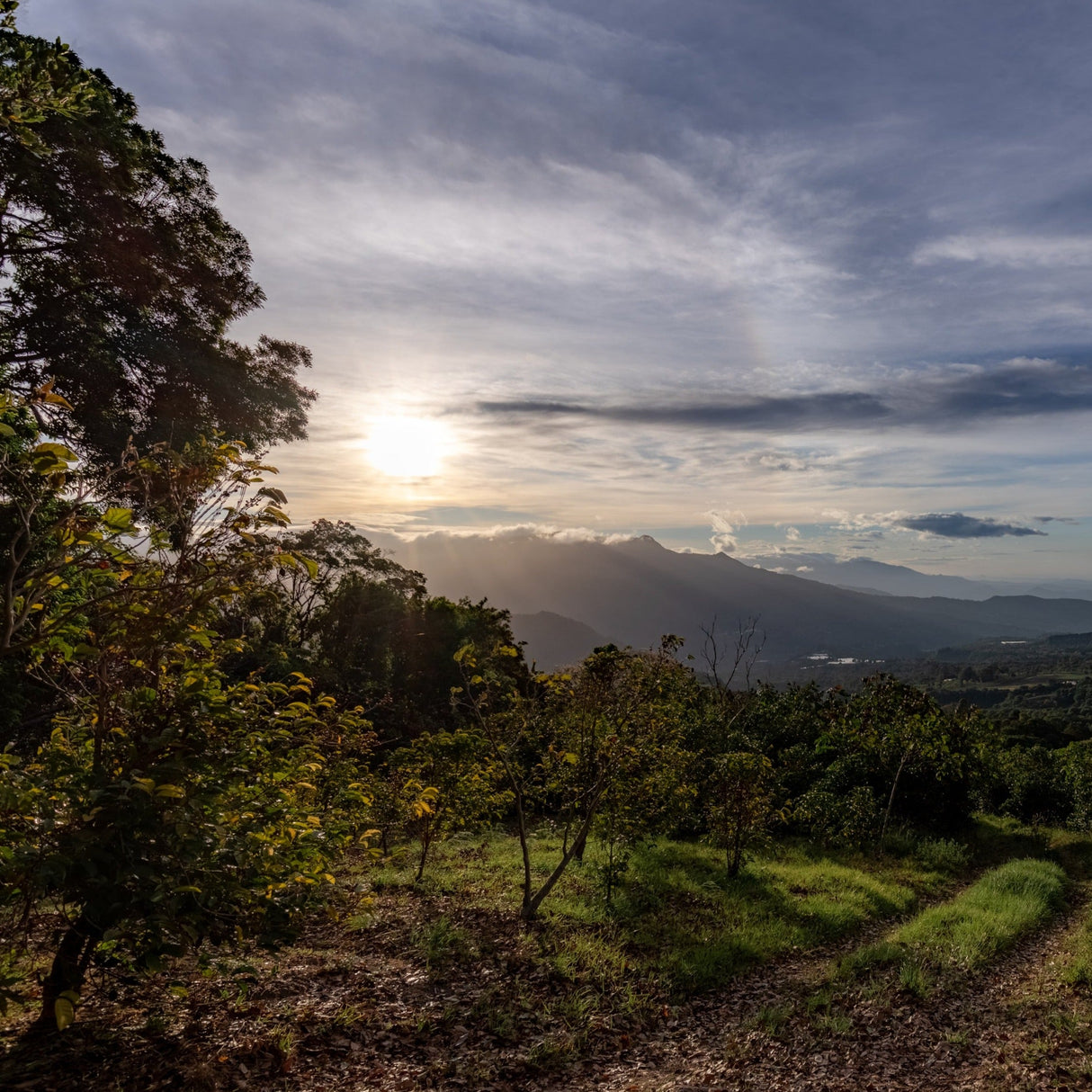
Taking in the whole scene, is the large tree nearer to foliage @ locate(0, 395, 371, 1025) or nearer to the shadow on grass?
foliage @ locate(0, 395, 371, 1025)

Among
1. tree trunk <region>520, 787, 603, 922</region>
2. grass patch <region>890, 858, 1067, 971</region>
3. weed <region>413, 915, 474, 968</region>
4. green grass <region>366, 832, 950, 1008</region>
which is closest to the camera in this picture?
weed <region>413, 915, 474, 968</region>

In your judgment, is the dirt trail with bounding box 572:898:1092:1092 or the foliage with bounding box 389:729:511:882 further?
the foliage with bounding box 389:729:511:882

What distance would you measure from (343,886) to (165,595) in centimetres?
814

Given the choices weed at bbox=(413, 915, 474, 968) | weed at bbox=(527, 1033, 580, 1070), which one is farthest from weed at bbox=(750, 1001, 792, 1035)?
weed at bbox=(413, 915, 474, 968)

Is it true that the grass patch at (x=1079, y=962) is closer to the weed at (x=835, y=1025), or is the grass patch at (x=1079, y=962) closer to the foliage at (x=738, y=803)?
the weed at (x=835, y=1025)

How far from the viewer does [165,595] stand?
4828 millimetres

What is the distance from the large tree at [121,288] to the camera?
15414mm

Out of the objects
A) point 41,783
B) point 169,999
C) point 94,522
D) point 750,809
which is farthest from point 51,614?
point 750,809

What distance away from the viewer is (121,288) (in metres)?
17.5

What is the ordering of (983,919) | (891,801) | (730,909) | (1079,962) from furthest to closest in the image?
(891,801) < (730,909) < (983,919) < (1079,962)

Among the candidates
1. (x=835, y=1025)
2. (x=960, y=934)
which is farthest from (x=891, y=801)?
(x=835, y=1025)

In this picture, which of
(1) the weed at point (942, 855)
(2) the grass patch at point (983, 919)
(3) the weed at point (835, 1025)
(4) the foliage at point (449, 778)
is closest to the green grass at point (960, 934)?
(2) the grass patch at point (983, 919)

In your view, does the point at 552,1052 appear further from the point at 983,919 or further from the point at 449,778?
the point at 983,919

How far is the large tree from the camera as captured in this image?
15.4m
